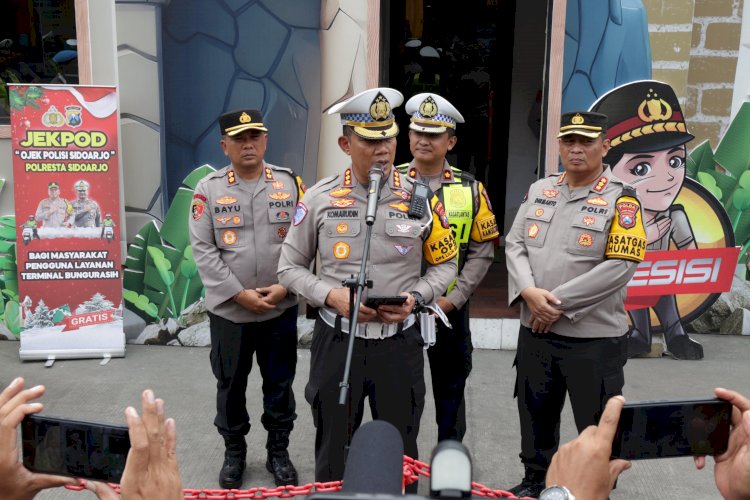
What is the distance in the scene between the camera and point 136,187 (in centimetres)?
571

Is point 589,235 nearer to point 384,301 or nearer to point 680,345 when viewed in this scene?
point 384,301

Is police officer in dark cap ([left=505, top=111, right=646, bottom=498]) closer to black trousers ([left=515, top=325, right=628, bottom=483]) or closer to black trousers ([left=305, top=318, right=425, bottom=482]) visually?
black trousers ([left=515, top=325, right=628, bottom=483])

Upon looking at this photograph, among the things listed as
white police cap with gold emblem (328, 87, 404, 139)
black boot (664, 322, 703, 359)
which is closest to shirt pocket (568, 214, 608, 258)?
white police cap with gold emblem (328, 87, 404, 139)

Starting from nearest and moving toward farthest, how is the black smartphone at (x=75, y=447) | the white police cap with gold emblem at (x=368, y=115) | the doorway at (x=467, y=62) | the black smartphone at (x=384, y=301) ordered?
the black smartphone at (x=75, y=447) → the black smartphone at (x=384, y=301) → the white police cap with gold emblem at (x=368, y=115) → the doorway at (x=467, y=62)

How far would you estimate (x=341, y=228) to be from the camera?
3.19m

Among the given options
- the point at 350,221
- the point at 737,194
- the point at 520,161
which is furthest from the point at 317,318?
the point at 520,161

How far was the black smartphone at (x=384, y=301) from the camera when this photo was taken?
9.59 feet

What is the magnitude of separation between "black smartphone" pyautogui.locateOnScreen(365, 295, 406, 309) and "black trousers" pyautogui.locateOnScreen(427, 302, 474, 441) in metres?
0.87

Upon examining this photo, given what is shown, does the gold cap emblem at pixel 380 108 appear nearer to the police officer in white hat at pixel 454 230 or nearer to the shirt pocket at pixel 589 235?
the police officer in white hat at pixel 454 230

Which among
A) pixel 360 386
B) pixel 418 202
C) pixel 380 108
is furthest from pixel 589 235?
pixel 360 386

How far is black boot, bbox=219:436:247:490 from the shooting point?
3.73 metres

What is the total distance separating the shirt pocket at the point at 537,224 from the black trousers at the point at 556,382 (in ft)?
1.48

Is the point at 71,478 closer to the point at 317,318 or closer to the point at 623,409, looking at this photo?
the point at 623,409

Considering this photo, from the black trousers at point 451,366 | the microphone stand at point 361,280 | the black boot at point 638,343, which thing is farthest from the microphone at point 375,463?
the black boot at point 638,343
